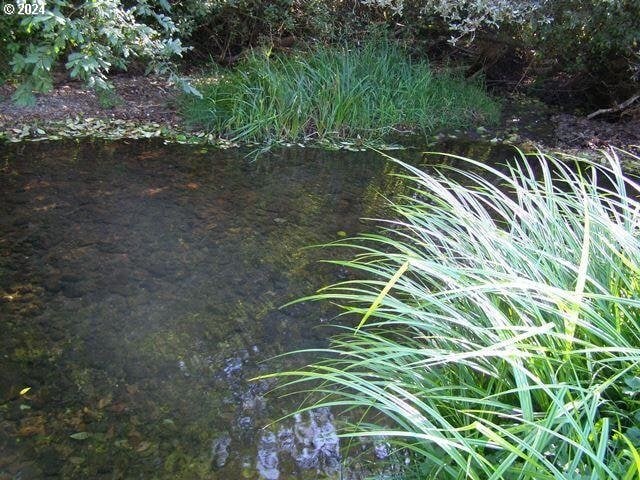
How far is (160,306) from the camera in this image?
3.12 m

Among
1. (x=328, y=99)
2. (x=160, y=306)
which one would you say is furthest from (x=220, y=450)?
(x=328, y=99)

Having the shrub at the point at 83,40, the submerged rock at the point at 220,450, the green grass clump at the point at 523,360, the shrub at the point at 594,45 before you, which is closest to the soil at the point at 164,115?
the shrub at the point at 594,45

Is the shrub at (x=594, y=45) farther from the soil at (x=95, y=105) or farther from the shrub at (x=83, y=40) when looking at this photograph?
the shrub at (x=83, y=40)

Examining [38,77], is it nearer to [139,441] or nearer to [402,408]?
[139,441]


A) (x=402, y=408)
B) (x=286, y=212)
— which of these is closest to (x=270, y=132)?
(x=286, y=212)

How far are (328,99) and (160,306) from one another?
360cm

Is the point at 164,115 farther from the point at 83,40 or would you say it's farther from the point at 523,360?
the point at 523,360

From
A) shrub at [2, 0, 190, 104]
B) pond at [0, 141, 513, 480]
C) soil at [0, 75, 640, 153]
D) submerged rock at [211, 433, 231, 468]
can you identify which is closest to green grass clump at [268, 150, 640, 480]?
submerged rock at [211, 433, 231, 468]

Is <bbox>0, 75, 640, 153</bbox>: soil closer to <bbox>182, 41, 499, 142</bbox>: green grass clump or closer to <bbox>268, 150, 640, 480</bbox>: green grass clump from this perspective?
<bbox>182, 41, 499, 142</bbox>: green grass clump

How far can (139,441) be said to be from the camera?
90.4 inches

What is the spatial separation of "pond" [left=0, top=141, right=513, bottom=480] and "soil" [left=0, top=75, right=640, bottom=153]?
86cm

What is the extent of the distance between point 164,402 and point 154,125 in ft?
13.1

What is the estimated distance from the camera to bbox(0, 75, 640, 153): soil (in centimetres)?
577

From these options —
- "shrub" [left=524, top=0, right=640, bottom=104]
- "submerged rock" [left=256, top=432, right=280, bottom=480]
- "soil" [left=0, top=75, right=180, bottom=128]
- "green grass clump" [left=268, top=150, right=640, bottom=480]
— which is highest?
"shrub" [left=524, top=0, right=640, bottom=104]
